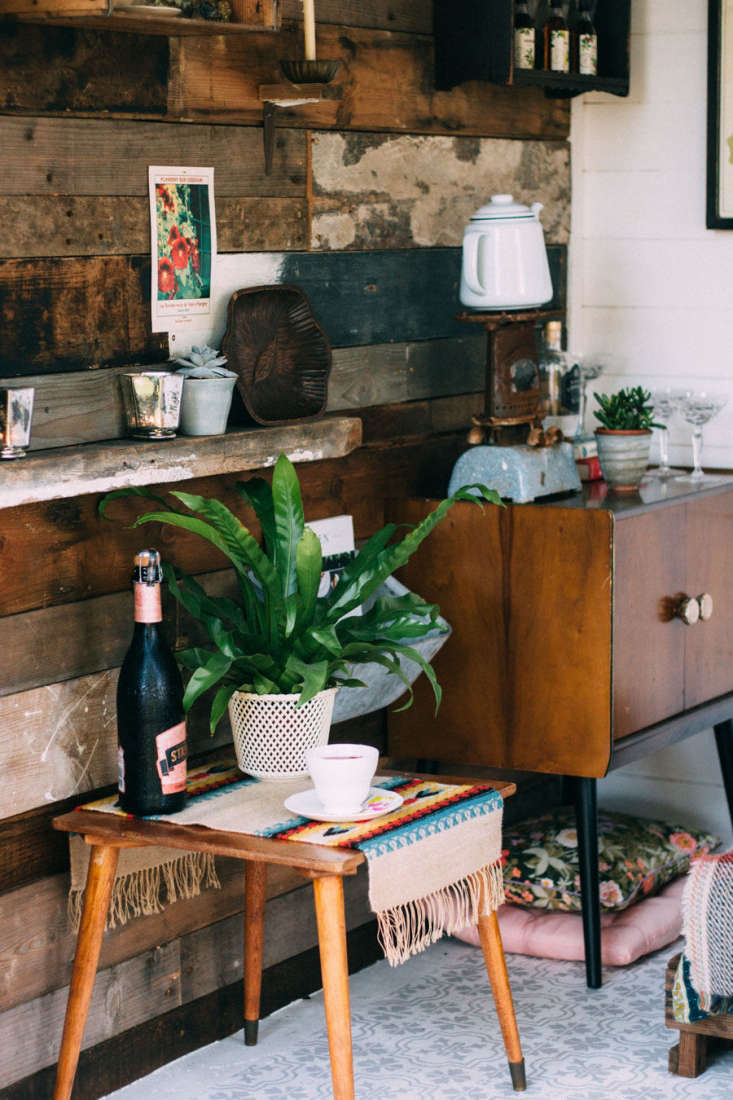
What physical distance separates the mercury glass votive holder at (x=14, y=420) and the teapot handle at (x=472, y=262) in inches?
44.6

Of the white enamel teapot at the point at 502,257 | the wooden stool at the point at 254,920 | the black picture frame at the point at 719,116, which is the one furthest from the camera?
the black picture frame at the point at 719,116

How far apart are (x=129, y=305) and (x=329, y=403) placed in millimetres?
580

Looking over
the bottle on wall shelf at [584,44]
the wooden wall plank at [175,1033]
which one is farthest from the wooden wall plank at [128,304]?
the wooden wall plank at [175,1033]

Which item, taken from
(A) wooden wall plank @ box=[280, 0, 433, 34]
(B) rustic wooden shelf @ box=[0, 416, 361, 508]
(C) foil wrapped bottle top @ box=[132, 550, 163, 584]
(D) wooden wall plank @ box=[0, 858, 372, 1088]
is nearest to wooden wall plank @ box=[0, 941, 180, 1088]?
(D) wooden wall plank @ box=[0, 858, 372, 1088]

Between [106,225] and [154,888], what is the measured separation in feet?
3.48

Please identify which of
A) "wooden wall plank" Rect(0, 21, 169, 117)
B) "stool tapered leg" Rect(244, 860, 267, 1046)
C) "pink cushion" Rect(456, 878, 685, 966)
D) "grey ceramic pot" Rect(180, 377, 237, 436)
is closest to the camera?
"wooden wall plank" Rect(0, 21, 169, 117)

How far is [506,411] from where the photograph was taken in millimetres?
3188

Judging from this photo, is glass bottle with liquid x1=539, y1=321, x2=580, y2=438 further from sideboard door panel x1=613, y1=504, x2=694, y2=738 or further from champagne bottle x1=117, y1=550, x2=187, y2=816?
champagne bottle x1=117, y1=550, x2=187, y2=816

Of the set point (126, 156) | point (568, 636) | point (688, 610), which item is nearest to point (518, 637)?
point (568, 636)

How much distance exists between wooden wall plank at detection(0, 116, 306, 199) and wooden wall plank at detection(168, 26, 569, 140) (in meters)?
0.04

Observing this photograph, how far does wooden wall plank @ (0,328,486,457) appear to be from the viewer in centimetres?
241

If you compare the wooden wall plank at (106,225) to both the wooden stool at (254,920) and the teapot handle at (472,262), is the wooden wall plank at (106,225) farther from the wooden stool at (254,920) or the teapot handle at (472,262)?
the wooden stool at (254,920)

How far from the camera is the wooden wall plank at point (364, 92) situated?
8.66ft

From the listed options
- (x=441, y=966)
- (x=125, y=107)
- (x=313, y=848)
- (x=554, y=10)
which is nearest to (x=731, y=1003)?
(x=441, y=966)
